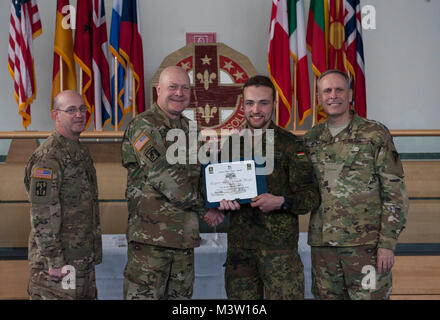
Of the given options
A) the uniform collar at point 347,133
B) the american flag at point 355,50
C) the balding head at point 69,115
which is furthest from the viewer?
the american flag at point 355,50

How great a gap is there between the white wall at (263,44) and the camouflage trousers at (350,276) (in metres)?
3.29

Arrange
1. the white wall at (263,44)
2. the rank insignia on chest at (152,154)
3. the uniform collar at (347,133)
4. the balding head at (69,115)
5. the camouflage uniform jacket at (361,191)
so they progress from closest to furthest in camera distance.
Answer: the rank insignia on chest at (152,154), the camouflage uniform jacket at (361,191), the uniform collar at (347,133), the balding head at (69,115), the white wall at (263,44)

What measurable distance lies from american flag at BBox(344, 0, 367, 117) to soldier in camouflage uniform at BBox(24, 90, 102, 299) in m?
3.00

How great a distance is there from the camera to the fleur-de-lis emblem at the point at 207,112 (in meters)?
4.44

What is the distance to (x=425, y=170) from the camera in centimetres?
288

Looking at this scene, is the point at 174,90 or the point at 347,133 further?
the point at 347,133

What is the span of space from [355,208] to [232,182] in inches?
26.4

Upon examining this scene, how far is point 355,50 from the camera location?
4.38m

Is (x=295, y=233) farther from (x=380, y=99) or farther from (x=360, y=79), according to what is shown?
(x=380, y=99)

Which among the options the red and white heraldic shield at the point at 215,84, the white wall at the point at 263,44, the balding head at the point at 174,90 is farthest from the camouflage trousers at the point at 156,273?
the white wall at the point at 263,44

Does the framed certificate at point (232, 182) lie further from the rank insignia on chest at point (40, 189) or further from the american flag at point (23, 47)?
the american flag at point (23, 47)

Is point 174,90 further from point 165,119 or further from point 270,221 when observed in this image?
point 270,221

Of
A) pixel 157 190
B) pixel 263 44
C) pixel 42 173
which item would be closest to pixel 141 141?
pixel 157 190
